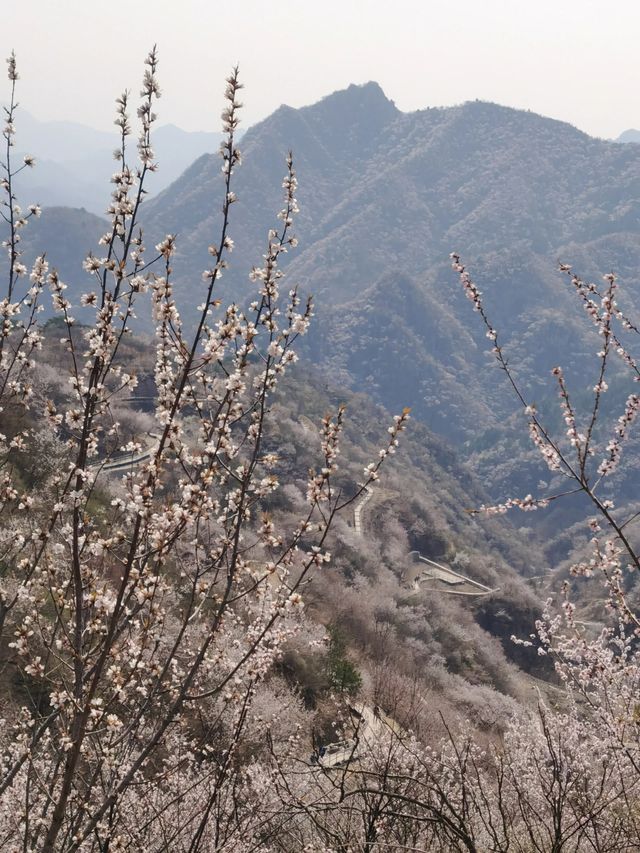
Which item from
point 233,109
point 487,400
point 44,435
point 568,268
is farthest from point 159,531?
point 487,400

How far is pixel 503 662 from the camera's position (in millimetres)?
44844

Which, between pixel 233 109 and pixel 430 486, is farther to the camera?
pixel 430 486

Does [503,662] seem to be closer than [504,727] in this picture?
No

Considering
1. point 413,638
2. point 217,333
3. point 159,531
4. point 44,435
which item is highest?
point 44,435

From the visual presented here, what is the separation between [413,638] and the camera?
3969cm

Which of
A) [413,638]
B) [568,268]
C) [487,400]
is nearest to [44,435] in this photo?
[413,638]

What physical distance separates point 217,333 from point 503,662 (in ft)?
150

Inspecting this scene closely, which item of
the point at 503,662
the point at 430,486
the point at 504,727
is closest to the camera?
the point at 504,727

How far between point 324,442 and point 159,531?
1203 millimetres

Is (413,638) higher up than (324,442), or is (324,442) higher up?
(324,442)

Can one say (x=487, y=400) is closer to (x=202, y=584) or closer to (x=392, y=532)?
(x=392, y=532)

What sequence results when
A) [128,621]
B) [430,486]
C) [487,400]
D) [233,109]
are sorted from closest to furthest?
[233,109]
[128,621]
[430,486]
[487,400]

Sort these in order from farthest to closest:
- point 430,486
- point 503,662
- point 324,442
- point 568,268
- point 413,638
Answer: point 430,486 < point 503,662 < point 413,638 < point 568,268 < point 324,442

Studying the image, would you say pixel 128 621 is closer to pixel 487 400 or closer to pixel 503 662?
→ pixel 503 662
